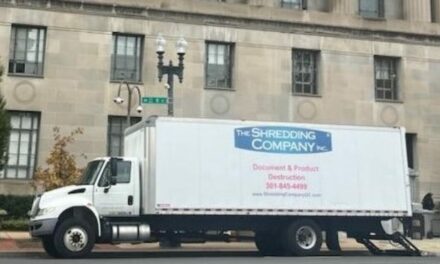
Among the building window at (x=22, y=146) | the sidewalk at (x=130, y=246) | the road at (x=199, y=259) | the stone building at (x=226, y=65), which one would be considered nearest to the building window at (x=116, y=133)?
the stone building at (x=226, y=65)

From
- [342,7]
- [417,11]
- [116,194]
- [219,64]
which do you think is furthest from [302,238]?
[417,11]

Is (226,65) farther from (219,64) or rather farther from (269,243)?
(269,243)

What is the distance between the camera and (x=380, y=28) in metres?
34.5

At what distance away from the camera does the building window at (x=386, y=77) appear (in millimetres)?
34719

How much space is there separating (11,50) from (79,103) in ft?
13.2

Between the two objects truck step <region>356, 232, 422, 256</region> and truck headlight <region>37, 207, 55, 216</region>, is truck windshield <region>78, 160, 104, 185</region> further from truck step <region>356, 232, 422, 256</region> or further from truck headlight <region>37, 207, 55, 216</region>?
truck step <region>356, 232, 422, 256</region>

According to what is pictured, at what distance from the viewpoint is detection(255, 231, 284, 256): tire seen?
18.1 meters

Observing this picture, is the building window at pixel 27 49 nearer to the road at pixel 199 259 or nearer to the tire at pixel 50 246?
the road at pixel 199 259

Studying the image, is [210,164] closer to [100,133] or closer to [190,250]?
[190,250]

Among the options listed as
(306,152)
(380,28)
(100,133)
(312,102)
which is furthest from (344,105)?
(306,152)

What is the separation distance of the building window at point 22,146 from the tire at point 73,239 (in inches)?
542

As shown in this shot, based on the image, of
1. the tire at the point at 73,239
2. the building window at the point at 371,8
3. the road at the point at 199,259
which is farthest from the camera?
the building window at the point at 371,8

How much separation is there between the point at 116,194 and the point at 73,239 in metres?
1.65

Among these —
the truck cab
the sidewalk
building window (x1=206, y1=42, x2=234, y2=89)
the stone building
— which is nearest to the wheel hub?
the sidewalk
